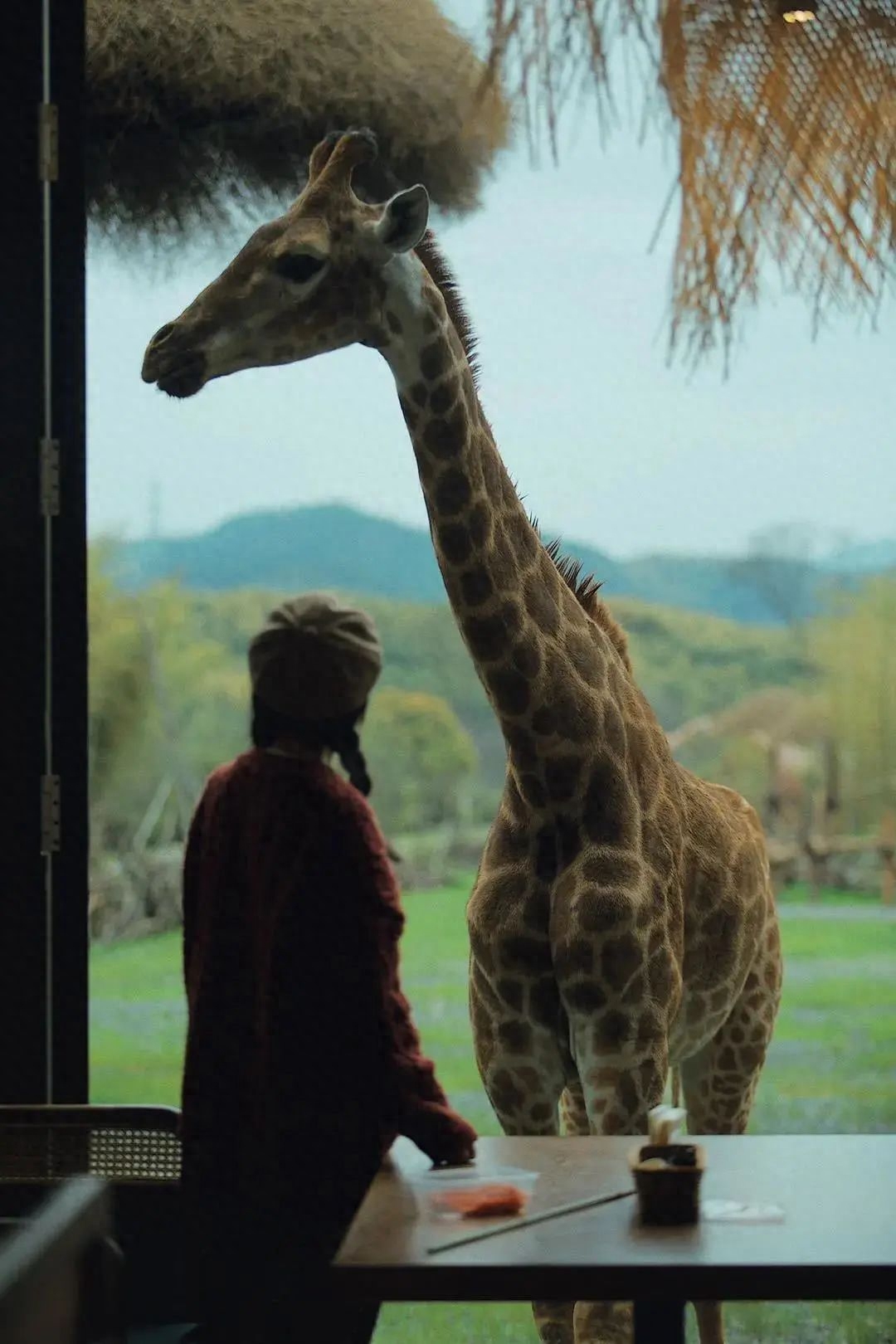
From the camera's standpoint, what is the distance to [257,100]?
10.5ft

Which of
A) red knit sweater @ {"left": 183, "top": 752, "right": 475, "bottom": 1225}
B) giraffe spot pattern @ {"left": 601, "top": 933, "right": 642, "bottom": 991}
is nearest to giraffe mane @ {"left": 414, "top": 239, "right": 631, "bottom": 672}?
giraffe spot pattern @ {"left": 601, "top": 933, "right": 642, "bottom": 991}

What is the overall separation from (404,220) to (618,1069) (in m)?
1.42

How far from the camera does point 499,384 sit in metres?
3.19

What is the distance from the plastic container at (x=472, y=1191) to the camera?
1.95 m

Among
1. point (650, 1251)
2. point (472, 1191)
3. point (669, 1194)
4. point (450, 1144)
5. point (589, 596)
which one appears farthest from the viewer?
point (589, 596)

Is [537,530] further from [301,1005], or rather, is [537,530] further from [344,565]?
[301,1005]

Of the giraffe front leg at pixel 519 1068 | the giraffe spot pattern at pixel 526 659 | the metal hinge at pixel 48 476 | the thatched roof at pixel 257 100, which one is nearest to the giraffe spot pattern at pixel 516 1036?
the giraffe front leg at pixel 519 1068

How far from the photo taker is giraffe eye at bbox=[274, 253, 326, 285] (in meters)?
2.66

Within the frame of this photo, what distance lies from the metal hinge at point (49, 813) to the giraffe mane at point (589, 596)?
1111mm

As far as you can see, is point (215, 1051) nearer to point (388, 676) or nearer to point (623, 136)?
point (388, 676)

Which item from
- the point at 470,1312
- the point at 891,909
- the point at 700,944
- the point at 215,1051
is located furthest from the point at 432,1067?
the point at 891,909

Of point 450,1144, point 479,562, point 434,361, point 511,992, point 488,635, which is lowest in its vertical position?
point 450,1144

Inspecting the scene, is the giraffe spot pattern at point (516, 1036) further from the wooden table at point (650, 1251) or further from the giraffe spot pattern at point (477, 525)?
the giraffe spot pattern at point (477, 525)

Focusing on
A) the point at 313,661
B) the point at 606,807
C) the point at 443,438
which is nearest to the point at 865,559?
the point at 606,807
